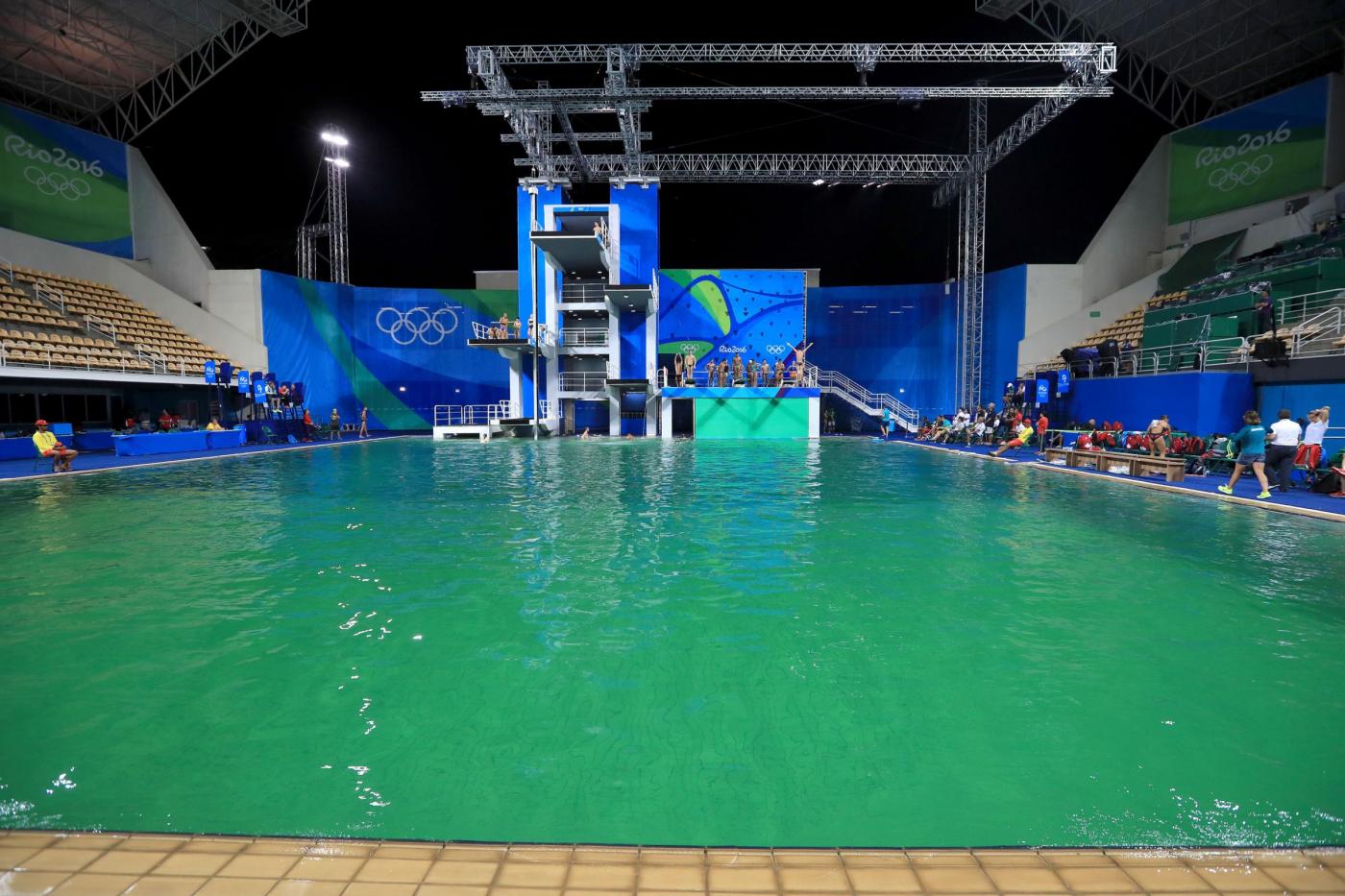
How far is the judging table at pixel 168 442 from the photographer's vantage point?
58.8 ft

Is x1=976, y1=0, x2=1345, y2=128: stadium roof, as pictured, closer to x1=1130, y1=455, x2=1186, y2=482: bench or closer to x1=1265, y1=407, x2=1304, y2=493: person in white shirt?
x1=1130, y1=455, x2=1186, y2=482: bench

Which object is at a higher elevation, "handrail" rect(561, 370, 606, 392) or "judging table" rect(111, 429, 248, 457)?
"handrail" rect(561, 370, 606, 392)

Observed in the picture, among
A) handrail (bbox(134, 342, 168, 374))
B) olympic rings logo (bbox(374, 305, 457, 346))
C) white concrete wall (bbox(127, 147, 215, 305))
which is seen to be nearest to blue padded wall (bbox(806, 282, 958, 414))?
olympic rings logo (bbox(374, 305, 457, 346))

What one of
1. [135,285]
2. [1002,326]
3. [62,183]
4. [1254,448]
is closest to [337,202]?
[135,285]

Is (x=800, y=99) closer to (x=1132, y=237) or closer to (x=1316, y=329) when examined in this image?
(x=1316, y=329)

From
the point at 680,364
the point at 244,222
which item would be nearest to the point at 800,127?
the point at 680,364

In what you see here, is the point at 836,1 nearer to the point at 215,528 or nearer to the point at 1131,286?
the point at 1131,286

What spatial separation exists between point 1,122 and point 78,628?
95.8 ft

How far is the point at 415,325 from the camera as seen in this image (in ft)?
111

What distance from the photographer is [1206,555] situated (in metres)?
6.60

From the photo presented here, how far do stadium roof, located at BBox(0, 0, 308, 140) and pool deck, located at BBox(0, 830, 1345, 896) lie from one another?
1133 inches

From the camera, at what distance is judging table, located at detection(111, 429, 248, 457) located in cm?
1792

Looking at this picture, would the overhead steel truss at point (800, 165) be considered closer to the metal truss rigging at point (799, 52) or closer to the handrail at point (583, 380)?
the metal truss rigging at point (799, 52)

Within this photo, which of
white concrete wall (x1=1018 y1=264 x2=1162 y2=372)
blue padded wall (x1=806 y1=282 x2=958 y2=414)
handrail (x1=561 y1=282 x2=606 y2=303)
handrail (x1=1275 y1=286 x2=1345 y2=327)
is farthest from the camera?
blue padded wall (x1=806 y1=282 x2=958 y2=414)
